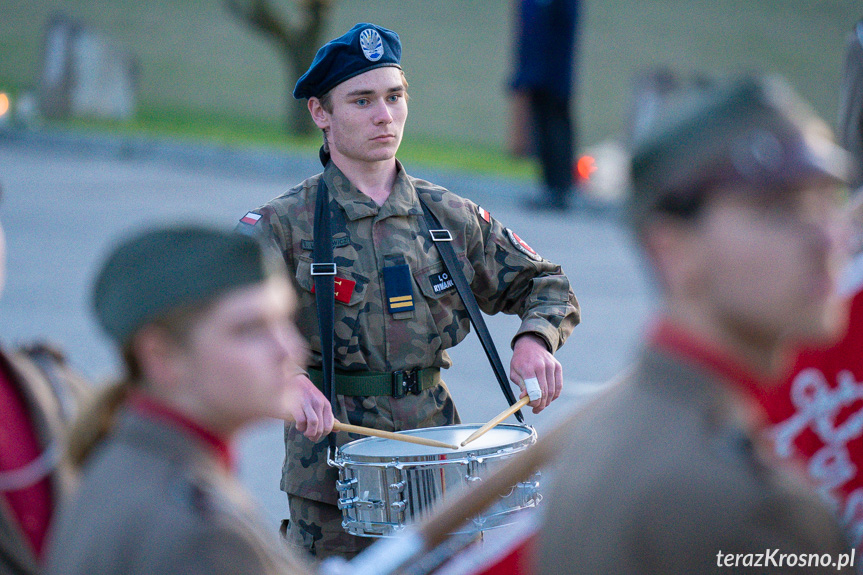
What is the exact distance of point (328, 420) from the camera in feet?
11.3

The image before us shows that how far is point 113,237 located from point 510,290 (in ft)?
30.1

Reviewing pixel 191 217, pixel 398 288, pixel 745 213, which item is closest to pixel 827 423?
pixel 745 213

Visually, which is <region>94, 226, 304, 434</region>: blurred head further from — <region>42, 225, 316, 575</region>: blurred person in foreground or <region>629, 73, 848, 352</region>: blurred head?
<region>629, 73, 848, 352</region>: blurred head

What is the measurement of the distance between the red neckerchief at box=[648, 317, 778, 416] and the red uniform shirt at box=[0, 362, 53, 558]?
52.2 inches

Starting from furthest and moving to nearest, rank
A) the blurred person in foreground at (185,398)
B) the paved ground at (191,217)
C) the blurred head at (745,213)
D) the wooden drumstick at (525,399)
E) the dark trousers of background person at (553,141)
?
the dark trousers of background person at (553,141) → the paved ground at (191,217) → the wooden drumstick at (525,399) → the blurred person in foreground at (185,398) → the blurred head at (745,213)

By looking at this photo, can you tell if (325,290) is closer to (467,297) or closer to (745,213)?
(467,297)

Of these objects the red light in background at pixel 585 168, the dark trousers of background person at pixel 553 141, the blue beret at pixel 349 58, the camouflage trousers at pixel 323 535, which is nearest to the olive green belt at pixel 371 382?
the camouflage trousers at pixel 323 535

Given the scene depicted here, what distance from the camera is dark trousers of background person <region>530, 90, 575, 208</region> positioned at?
43.4 feet

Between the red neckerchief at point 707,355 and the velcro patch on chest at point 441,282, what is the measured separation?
2061mm

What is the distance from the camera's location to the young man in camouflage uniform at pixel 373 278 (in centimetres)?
378

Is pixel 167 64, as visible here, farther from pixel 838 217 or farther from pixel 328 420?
pixel 838 217

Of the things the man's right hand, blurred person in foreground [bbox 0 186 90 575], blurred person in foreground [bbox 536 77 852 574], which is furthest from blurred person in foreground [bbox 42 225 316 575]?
the man's right hand

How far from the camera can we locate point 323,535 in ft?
12.5

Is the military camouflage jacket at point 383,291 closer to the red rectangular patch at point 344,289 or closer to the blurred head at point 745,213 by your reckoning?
the red rectangular patch at point 344,289
